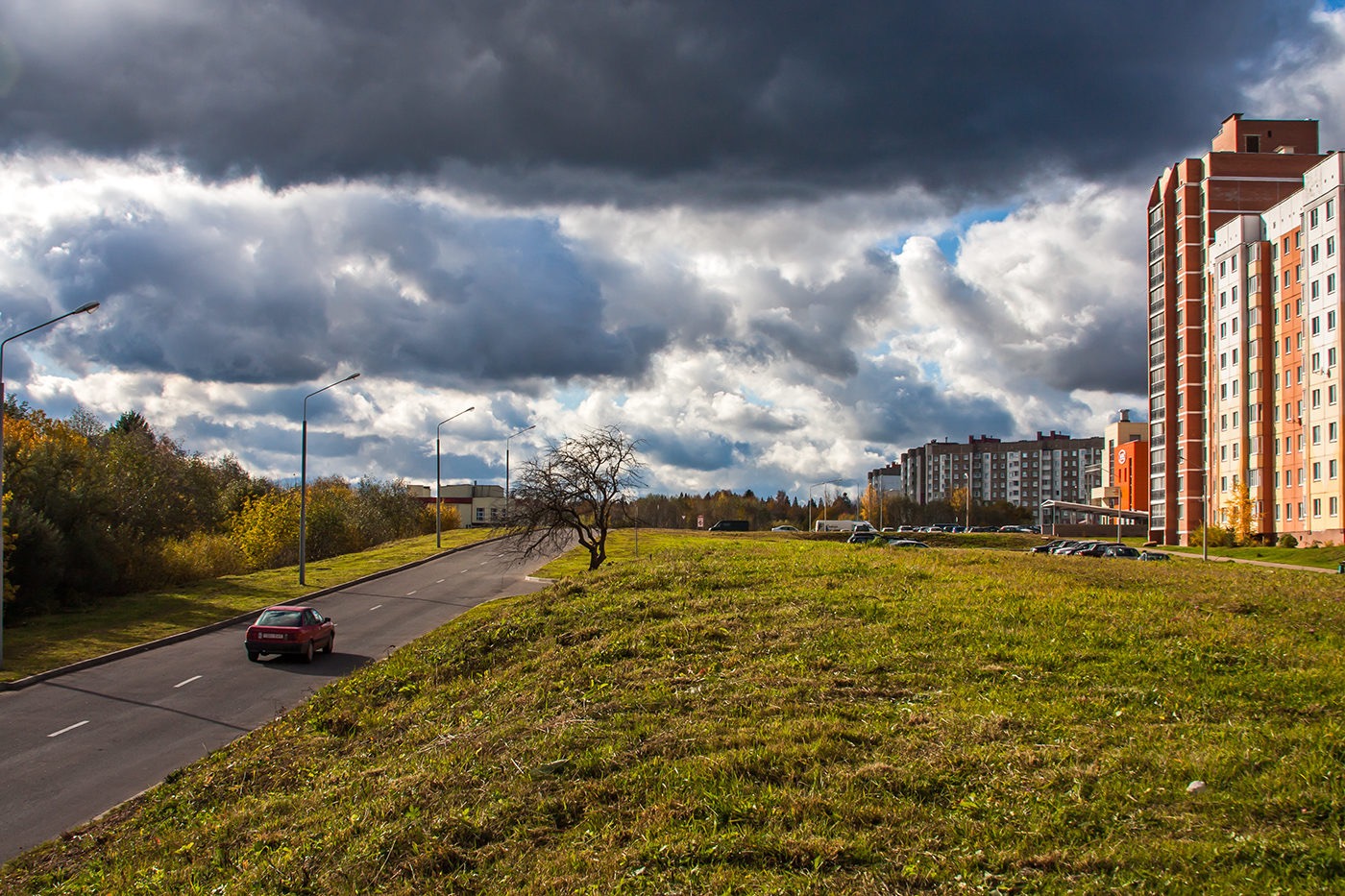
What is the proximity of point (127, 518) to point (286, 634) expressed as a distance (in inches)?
1304

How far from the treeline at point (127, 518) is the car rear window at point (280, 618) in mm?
13355

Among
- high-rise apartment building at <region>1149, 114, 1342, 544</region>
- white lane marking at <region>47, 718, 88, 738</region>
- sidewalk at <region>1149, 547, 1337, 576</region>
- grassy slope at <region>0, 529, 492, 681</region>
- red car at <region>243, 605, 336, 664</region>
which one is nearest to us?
white lane marking at <region>47, 718, 88, 738</region>

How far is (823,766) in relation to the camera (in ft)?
25.7

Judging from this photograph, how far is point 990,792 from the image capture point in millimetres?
6977

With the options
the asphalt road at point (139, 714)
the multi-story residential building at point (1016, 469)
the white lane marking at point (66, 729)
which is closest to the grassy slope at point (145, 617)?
the asphalt road at point (139, 714)

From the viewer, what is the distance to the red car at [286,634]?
2598cm

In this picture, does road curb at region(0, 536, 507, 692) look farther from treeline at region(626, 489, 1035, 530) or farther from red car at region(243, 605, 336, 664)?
treeline at region(626, 489, 1035, 530)

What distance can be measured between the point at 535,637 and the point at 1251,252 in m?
75.5

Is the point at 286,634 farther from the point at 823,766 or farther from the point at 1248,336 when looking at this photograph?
the point at 1248,336

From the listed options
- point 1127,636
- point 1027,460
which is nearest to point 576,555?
point 1127,636

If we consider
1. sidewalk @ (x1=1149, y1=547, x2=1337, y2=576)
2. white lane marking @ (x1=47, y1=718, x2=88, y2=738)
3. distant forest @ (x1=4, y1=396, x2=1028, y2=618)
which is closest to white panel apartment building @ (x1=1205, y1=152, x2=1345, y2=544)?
sidewalk @ (x1=1149, y1=547, x2=1337, y2=576)

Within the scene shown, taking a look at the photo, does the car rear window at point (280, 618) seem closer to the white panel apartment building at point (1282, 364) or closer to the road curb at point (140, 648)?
the road curb at point (140, 648)

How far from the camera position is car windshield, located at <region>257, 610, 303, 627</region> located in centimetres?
2647

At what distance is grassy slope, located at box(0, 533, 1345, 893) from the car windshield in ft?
35.9
